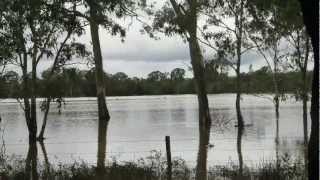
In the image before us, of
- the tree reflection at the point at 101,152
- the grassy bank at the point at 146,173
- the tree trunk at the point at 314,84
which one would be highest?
the tree trunk at the point at 314,84

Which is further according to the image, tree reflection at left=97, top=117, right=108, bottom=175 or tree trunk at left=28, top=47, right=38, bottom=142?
tree trunk at left=28, top=47, right=38, bottom=142

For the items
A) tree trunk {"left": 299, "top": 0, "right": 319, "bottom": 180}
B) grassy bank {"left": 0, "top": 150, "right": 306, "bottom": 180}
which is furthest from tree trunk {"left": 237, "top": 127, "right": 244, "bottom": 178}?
tree trunk {"left": 299, "top": 0, "right": 319, "bottom": 180}

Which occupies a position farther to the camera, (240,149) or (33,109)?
(33,109)

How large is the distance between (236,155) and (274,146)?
2949 mm

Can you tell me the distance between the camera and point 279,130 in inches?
1045

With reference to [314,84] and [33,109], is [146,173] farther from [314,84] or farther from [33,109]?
[33,109]

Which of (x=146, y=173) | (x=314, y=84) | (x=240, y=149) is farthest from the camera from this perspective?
(x=240, y=149)

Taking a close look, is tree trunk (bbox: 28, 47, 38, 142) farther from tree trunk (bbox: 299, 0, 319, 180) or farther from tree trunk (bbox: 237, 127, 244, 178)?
tree trunk (bbox: 299, 0, 319, 180)

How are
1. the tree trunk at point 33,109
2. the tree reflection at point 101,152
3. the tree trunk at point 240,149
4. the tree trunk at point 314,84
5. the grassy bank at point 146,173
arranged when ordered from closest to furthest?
the tree trunk at point 314,84 < the grassy bank at point 146,173 < the tree trunk at point 240,149 < the tree reflection at point 101,152 < the tree trunk at point 33,109

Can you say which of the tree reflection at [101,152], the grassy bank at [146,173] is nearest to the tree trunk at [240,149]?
the grassy bank at [146,173]

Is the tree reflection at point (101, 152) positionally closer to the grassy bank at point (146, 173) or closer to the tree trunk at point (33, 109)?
the grassy bank at point (146, 173)

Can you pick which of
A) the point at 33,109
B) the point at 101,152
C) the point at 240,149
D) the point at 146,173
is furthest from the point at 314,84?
the point at 33,109

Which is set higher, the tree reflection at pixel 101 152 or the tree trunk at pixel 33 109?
the tree trunk at pixel 33 109

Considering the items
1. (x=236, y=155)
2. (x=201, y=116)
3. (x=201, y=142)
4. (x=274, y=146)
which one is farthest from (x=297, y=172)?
(x=201, y=116)
